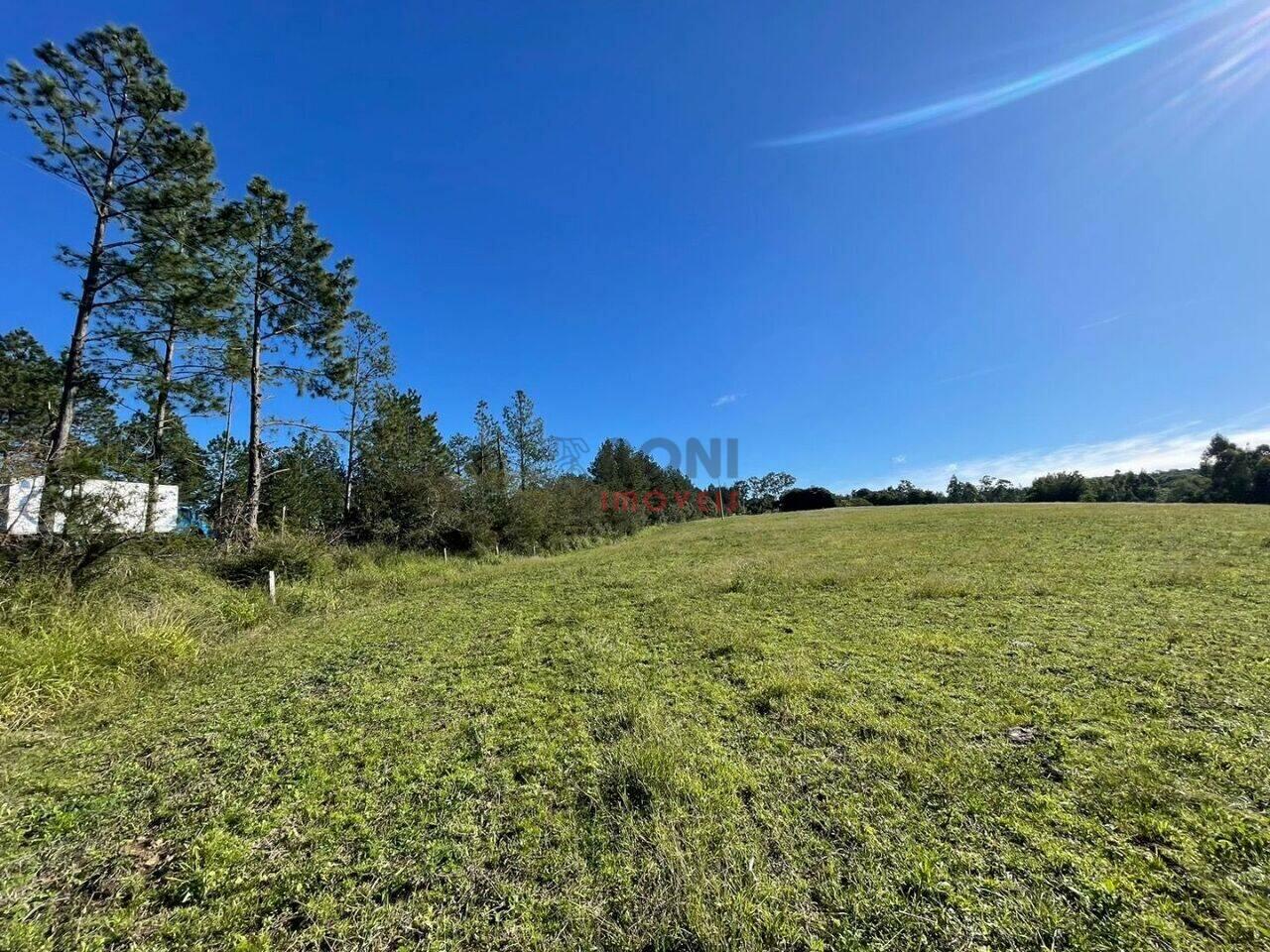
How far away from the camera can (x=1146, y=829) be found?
1905mm

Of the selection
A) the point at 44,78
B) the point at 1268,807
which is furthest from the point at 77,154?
the point at 1268,807

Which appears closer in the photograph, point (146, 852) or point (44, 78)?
point (146, 852)

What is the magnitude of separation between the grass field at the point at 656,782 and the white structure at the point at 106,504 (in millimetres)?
913

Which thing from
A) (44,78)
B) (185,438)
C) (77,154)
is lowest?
(185,438)

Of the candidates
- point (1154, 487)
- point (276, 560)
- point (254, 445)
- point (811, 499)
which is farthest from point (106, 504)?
point (1154, 487)

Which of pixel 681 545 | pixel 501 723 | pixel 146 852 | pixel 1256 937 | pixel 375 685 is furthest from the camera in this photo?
pixel 681 545

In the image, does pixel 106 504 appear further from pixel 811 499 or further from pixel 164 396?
pixel 811 499

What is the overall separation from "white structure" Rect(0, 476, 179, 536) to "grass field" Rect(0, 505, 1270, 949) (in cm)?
91

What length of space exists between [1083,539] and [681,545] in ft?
34.8

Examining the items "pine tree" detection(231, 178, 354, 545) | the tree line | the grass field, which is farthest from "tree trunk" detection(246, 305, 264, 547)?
the tree line

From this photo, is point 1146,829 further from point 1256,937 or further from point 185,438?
point 185,438

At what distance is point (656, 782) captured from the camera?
95.9 inches

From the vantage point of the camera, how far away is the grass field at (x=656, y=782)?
5.44 ft

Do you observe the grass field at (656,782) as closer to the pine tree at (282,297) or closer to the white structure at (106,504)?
the white structure at (106,504)
